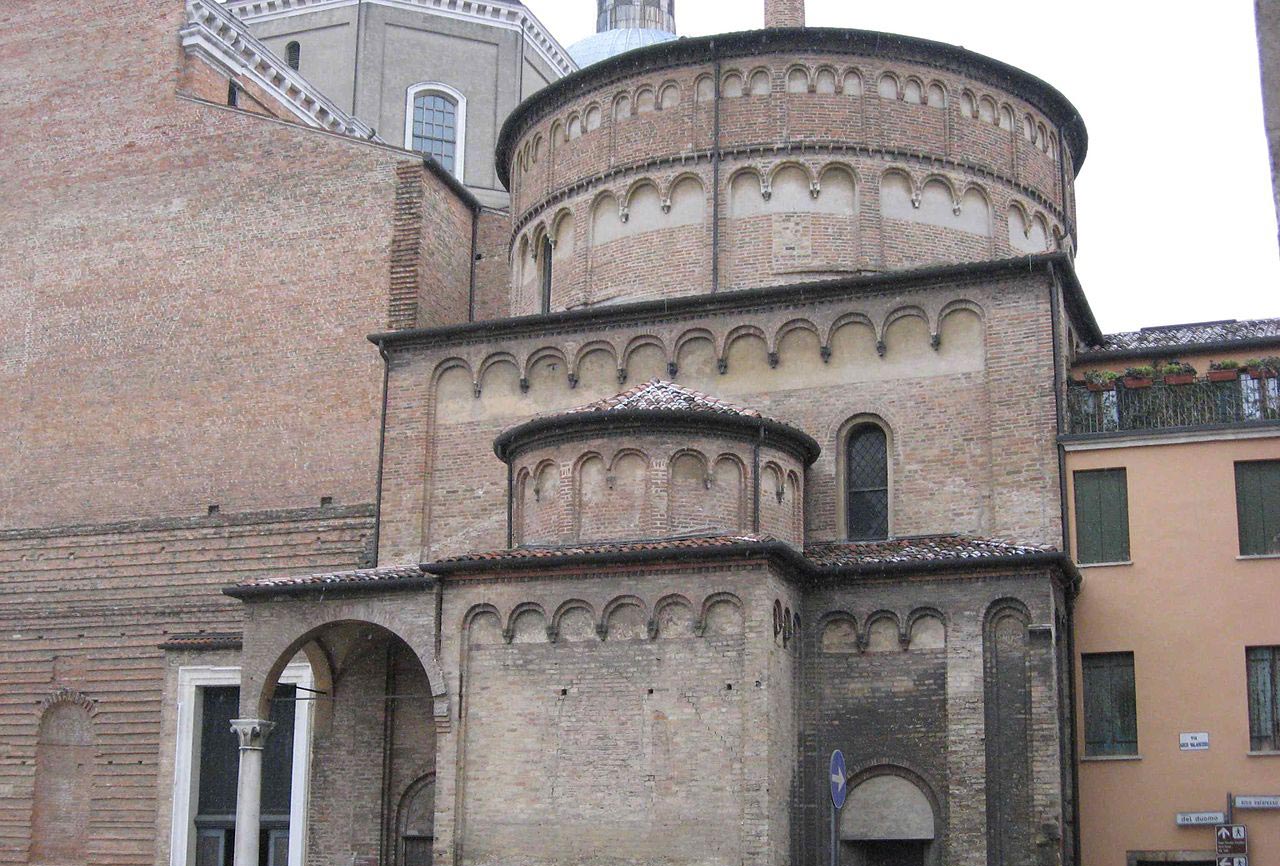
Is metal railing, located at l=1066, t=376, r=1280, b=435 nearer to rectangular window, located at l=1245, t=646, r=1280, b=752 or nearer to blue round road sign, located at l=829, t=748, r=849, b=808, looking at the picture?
rectangular window, located at l=1245, t=646, r=1280, b=752

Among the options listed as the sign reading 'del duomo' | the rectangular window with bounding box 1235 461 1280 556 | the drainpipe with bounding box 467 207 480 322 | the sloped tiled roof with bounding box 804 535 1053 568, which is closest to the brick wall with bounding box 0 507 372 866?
the drainpipe with bounding box 467 207 480 322

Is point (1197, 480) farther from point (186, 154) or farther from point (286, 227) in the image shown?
point (186, 154)

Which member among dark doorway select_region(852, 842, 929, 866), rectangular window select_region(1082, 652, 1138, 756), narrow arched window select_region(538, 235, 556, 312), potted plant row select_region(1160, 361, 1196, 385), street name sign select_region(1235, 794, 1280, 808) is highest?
narrow arched window select_region(538, 235, 556, 312)

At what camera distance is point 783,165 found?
2464cm

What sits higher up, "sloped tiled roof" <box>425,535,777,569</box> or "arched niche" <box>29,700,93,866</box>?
"sloped tiled roof" <box>425,535,777,569</box>

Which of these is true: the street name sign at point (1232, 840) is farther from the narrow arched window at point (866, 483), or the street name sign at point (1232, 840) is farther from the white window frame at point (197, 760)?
the white window frame at point (197, 760)

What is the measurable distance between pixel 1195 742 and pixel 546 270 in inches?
472

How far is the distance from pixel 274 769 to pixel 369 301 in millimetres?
7277

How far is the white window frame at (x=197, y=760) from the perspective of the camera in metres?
23.5

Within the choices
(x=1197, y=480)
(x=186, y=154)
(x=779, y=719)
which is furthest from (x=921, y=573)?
(x=186, y=154)

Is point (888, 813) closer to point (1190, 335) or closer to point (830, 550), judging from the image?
point (830, 550)

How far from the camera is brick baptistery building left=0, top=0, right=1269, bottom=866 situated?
19.5 m

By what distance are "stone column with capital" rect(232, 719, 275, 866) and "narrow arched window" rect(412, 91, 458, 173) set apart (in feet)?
64.3

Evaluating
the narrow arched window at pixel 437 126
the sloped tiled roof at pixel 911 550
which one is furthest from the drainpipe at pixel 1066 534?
the narrow arched window at pixel 437 126
